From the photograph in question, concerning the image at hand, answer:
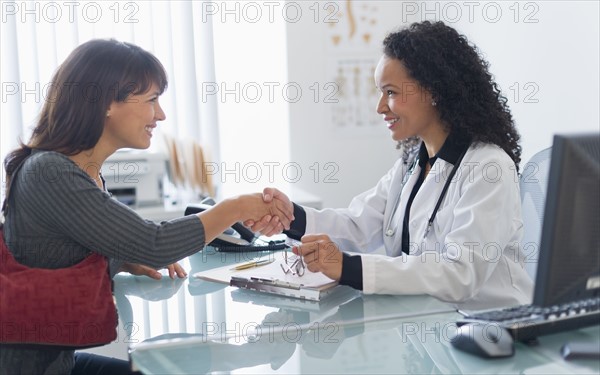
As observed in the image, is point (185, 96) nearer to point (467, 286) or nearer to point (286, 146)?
point (286, 146)

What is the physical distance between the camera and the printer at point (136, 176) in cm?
330

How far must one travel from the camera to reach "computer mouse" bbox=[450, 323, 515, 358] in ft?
4.15

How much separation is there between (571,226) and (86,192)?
3.21ft

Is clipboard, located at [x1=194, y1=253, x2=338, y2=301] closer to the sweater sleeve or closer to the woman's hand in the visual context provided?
the woman's hand

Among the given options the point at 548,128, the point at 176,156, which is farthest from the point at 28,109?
the point at 548,128

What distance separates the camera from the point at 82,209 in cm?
154

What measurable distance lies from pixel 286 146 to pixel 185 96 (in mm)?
590

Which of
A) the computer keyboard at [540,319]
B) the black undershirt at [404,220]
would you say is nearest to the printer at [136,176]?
the black undershirt at [404,220]

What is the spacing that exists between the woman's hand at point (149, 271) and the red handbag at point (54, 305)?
0.42 meters

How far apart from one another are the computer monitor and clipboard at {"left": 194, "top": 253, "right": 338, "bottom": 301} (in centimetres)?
63

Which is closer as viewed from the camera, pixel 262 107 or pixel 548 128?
pixel 548 128

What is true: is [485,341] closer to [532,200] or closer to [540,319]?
[540,319]

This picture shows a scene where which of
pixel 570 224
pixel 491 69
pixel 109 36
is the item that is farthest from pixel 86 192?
pixel 491 69

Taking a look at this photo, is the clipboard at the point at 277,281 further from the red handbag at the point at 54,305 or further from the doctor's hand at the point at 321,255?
the red handbag at the point at 54,305
